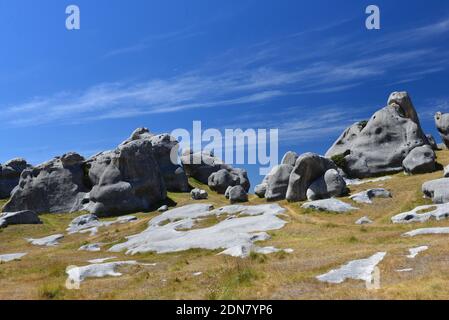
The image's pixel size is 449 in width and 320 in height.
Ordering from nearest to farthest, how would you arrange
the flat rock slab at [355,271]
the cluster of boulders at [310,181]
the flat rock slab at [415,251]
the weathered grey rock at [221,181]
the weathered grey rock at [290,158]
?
the flat rock slab at [355,271] → the flat rock slab at [415,251] → the cluster of boulders at [310,181] → the weathered grey rock at [290,158] → the weathered grey rock at [221,181]

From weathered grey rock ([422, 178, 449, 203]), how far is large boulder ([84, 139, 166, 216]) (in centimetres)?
5221

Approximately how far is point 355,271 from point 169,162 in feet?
304

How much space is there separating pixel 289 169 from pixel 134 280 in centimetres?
5119

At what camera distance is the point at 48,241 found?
211 ft

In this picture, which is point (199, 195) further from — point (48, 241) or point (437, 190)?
point (437, 190)

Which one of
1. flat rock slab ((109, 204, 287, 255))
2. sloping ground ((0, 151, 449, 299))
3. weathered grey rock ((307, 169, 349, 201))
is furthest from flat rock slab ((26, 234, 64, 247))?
weathered grey rock ((307, 169, 349, 201))

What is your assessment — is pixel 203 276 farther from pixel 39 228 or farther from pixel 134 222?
pixel 39 228

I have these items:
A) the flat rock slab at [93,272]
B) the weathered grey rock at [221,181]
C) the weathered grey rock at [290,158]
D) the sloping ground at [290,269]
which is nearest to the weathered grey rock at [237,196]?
the weathered grey rock at [290,158]

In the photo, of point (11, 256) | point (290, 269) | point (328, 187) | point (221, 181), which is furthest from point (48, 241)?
point (221, 181)

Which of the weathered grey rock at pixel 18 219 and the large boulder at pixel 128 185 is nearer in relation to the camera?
the weathered grey rock at pixel 18 219

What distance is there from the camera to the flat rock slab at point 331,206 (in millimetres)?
56000

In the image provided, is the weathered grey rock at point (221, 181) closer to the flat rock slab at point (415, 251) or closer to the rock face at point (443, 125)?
the rock face at point (443, 125)

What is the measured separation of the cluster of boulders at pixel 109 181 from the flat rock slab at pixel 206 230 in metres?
19.0
